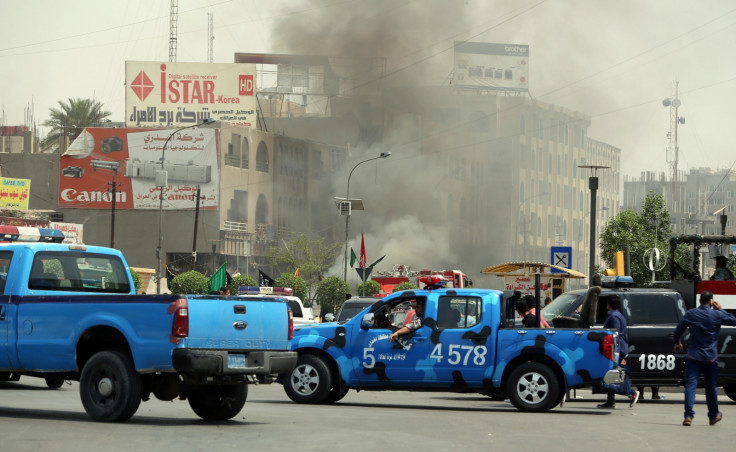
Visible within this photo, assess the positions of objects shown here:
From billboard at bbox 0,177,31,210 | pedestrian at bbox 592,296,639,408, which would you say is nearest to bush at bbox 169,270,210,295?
billboard at bbox 0,177,31,210

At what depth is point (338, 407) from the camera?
51.0ft

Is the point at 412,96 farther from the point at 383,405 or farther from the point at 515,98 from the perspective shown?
the point at 383,405

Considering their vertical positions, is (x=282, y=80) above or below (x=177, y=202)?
above

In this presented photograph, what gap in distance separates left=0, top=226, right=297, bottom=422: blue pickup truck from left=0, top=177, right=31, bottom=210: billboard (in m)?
70.6

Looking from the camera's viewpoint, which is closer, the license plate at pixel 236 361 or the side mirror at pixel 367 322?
the license plate at pixel 236 361

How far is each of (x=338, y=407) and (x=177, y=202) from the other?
253 ft

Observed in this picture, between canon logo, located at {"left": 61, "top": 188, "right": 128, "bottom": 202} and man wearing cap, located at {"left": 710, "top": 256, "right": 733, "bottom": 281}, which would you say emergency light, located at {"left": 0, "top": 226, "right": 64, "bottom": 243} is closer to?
man wearing cap, located at {"left": 710, "top": 256, "right": 733, "bottom": 281}

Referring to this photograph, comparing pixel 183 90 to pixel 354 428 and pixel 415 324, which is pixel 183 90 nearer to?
pixel 415 324

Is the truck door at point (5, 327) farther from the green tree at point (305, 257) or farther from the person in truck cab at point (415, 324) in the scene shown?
the green tree at point (305, 257)

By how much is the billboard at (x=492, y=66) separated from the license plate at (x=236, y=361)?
114m

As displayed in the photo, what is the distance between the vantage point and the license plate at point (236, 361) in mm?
11711

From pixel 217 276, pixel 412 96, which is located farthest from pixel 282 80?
pixel 217 276

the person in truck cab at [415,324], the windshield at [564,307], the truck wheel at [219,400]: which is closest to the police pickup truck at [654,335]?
the windshield at [564,307]

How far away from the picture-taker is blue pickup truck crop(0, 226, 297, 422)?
1142 cm
